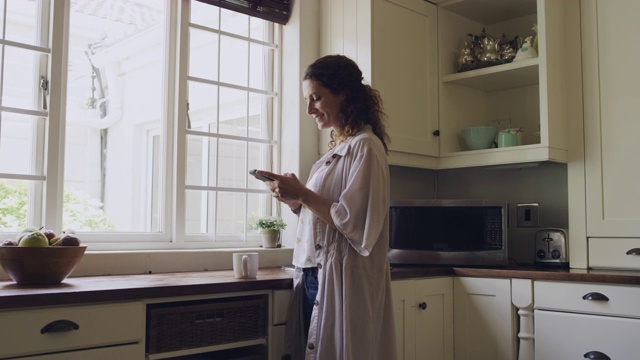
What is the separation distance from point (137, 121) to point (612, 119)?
6.78 feet

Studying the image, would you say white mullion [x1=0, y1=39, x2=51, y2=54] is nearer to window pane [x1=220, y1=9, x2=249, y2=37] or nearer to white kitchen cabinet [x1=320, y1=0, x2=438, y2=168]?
window pane [x1=220, y1=9, x2=249, y2=37]

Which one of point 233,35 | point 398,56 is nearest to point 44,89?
point 233,35

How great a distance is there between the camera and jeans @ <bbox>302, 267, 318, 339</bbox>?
2150 mm

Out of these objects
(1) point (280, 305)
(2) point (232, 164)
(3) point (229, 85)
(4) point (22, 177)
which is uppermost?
(3) point (229, 85)

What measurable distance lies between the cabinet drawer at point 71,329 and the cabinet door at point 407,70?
153 cm

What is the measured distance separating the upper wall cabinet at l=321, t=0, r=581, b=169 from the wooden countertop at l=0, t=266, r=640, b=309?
0.55m

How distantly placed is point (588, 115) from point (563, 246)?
60 centimetres

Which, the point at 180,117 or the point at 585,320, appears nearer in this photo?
the point at 585,320

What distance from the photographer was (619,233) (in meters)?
2.72

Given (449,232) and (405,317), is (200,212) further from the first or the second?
(449,232)

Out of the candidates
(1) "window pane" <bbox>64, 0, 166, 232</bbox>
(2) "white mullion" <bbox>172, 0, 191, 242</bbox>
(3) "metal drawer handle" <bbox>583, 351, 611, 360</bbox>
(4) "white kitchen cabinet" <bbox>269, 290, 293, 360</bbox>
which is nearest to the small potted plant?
(2) "white mullion" <bbox>172, 0, 191, 242</bbox>

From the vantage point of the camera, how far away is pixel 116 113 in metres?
2.73

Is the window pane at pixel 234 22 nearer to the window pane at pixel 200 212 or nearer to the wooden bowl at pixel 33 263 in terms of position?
the window pane at pixel 200 212

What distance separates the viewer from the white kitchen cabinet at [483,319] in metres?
2.70
